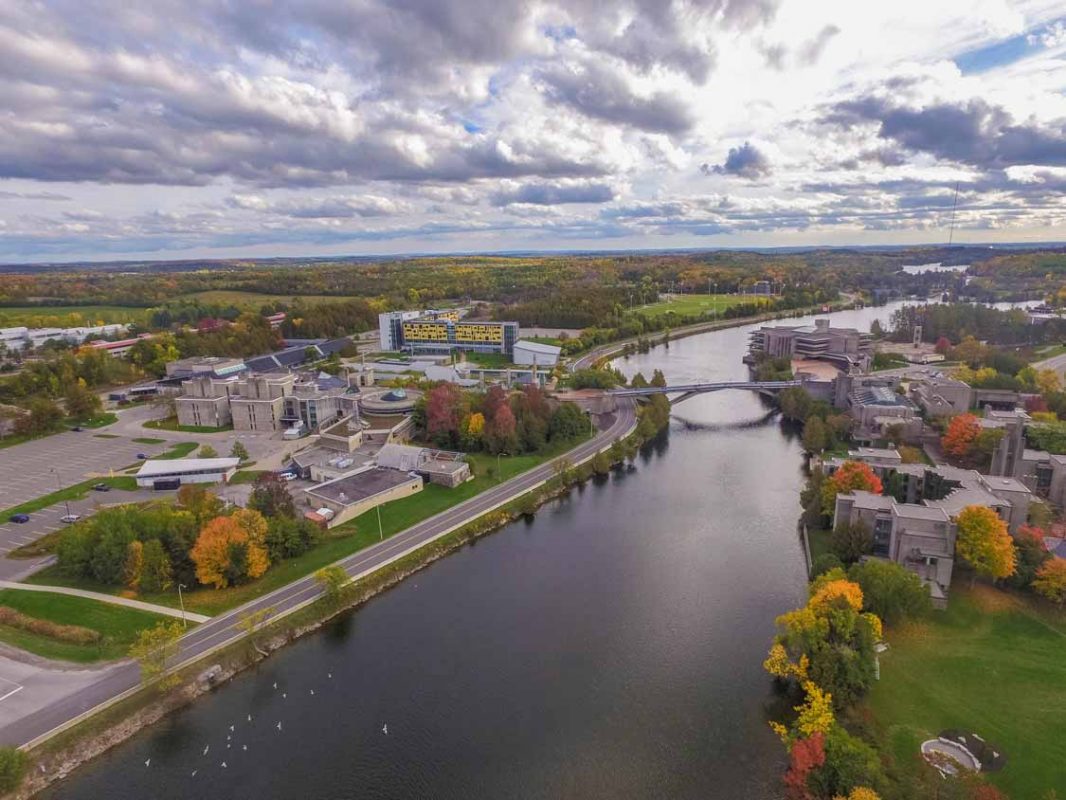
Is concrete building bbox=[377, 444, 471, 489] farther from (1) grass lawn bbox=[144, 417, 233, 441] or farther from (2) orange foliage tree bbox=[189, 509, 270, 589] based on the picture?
(1) grass lawn bbox=[144, 417, 233, 441]

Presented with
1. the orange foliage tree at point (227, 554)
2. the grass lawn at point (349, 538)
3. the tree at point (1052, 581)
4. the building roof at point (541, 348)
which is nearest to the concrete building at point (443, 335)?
the building roof at point (541, 348)

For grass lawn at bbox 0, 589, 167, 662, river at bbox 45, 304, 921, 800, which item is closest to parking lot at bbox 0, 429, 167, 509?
grass lawn at bbox 0, 589, 167, 662

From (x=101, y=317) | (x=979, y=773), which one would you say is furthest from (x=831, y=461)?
(x=101, y=317)

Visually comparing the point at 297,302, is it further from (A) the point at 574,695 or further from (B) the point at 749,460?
(A) the point at 574,695

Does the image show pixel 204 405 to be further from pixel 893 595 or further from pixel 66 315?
pixel 66 315

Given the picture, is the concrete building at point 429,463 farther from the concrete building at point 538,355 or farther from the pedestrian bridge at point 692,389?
the concrete building at point 538,355
